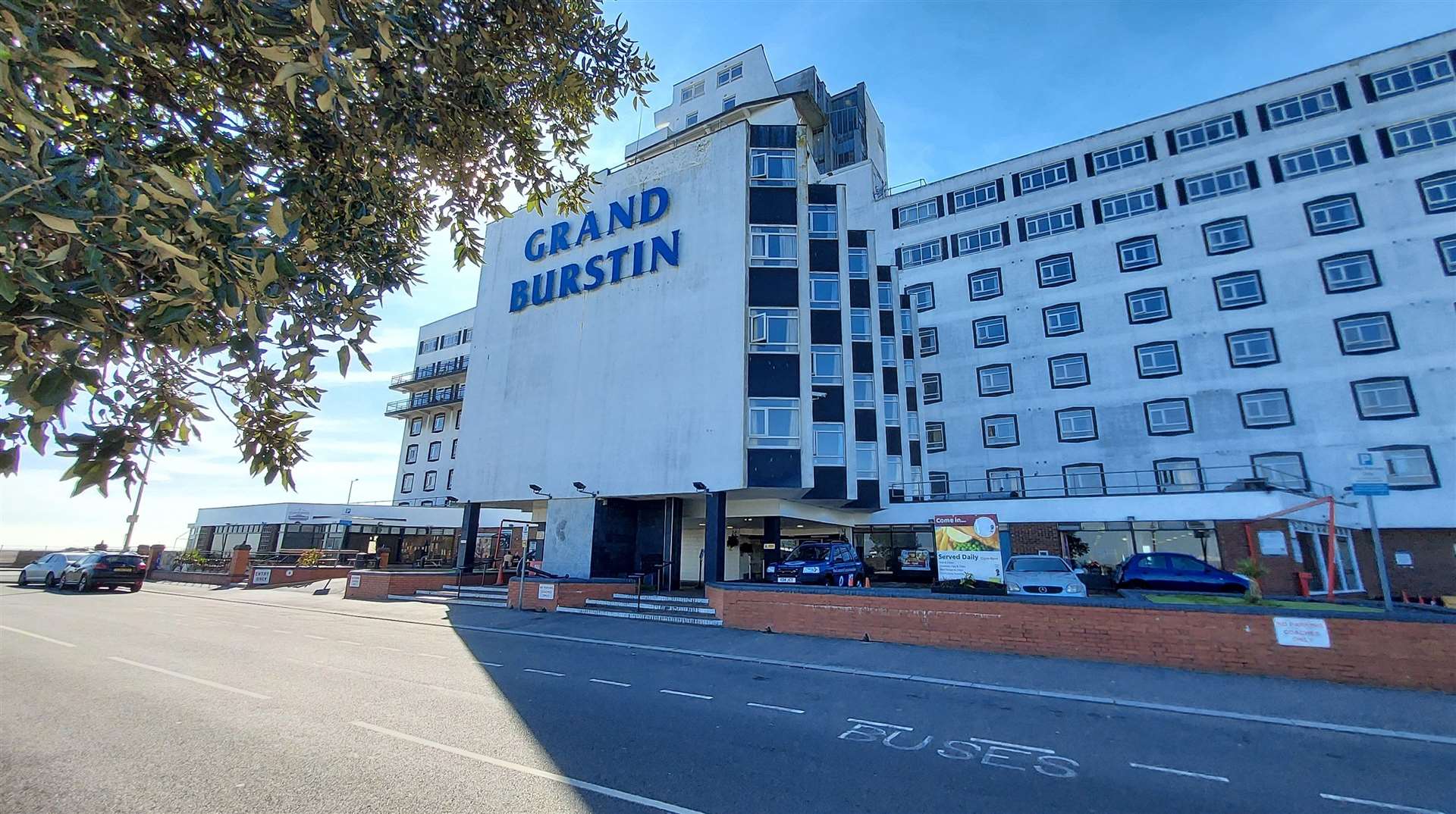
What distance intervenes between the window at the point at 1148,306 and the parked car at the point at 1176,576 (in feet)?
59.2

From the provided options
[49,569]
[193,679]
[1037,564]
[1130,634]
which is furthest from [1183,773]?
[49,569]

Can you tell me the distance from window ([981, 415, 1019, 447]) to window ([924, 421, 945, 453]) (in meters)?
2.30

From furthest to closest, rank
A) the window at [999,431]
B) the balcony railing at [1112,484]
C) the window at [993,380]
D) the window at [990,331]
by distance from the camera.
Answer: the window at [990,331] → the window at [993,380] → the window at [999,431] → the balcony railing at [1112,484]

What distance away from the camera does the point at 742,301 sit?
22125mm

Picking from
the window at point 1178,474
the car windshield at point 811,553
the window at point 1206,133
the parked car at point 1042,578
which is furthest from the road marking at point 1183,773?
the window at point 1206,133

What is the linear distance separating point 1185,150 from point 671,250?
2914 cm

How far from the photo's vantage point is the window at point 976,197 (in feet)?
125

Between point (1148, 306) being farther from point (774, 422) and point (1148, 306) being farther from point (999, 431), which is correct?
point (774, 422)

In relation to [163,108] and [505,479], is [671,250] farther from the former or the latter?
[163,108]

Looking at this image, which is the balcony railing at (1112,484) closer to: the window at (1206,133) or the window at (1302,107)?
the window at (1206,133)

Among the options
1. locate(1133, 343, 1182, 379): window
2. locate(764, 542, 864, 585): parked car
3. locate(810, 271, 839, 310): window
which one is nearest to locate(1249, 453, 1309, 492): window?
locate(1133, 343, 1182, 379): window

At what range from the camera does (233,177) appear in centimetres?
474

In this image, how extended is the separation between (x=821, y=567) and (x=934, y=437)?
19.9 meters

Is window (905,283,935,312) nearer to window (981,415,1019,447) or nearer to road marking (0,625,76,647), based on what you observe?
window (981,415,1019,447)
